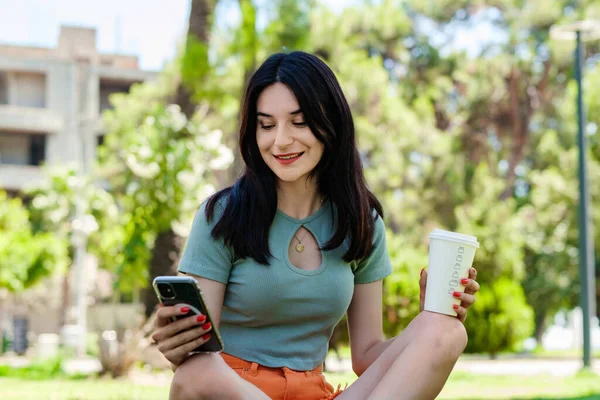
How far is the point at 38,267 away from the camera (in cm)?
2362

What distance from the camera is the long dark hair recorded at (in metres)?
2.48

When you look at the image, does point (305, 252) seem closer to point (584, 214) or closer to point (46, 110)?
point (584, 214)

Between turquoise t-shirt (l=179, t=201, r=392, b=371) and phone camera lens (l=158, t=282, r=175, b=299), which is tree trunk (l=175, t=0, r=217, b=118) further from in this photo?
phone camera lens (l=158, t=282, r=175, b=299)

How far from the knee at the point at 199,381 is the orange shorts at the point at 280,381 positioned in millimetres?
260

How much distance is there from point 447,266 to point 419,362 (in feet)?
0.90

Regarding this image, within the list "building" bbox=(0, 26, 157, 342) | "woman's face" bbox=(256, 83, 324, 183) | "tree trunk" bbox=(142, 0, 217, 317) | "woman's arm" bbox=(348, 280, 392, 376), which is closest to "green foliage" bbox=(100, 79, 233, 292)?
"tree trunk" bbox=(142, 0, 217, 317)

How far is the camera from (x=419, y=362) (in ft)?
7.29

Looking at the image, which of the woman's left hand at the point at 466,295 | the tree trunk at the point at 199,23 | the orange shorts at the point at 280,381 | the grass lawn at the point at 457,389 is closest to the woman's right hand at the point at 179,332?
the orange shorts at the point at 280,381

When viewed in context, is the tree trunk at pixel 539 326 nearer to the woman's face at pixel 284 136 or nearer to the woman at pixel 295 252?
the woman at pixel 295 252

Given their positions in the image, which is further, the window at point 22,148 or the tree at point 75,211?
the window at point 22,148

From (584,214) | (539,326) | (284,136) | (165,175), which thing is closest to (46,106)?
(539,326)

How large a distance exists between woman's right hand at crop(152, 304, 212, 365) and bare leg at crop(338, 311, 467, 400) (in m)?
0.46

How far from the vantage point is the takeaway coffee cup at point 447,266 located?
2312 mm

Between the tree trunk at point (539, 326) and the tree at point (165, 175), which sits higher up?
the tree at point (165, 175)
